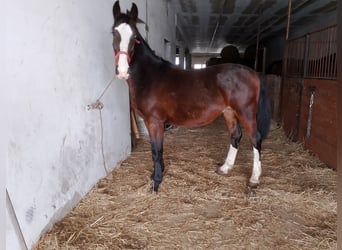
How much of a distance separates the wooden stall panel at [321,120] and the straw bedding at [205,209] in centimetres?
17

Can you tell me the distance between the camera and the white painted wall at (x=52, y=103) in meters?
1.62

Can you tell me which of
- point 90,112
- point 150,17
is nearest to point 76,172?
point 90,112

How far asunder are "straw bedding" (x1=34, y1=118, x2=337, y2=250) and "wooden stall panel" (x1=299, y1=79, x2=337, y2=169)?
17 cm

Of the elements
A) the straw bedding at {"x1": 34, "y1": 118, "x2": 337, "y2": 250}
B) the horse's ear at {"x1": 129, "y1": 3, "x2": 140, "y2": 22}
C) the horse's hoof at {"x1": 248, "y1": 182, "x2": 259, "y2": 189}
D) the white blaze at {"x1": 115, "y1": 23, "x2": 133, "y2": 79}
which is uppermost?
the horse's ear at {"x1": 129, "y1": 3, "x2": 140, "y2": 22}

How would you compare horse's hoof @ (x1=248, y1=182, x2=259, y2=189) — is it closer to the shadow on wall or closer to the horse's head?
the horse's head

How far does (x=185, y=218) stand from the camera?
7.23 feet

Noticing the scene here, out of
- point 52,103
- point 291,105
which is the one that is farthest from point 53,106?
point 291,105

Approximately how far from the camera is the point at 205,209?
2.35m

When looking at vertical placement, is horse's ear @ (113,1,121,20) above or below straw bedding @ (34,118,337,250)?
above

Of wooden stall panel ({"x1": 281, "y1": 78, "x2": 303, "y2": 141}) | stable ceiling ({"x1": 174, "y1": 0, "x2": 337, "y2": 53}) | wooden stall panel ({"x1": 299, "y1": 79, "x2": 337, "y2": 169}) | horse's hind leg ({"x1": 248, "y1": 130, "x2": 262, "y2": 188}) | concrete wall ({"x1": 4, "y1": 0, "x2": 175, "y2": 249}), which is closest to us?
concrete wall ({"x1": 4, "y1": 0, "x2": 175, "y2": 249})

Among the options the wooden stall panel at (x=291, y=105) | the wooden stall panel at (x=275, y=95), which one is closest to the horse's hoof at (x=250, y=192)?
the wooden stall panel at (x=291, y=105)

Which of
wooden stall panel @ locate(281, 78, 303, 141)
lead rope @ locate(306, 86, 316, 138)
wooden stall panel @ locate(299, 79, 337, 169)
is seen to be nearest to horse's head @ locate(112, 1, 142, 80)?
wooden stall panel @ locate(299, 79, 337, 169)

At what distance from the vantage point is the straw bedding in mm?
1893

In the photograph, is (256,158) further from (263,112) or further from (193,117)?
(193,117)
